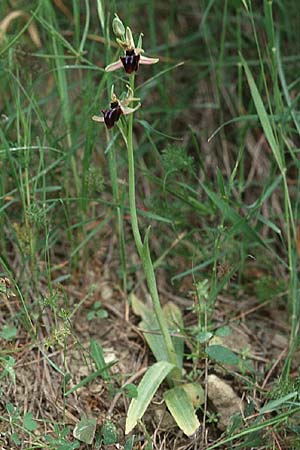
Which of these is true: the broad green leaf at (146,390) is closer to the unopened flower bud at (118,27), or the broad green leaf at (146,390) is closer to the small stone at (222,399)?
the small stone at (222,399)

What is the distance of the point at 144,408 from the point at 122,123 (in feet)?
2.54

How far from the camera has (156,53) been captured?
3115 mm

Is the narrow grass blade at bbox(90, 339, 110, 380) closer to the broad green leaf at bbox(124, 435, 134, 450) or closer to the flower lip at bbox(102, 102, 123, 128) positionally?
the broad green leaf at bbox(124, 435, 134, 450)

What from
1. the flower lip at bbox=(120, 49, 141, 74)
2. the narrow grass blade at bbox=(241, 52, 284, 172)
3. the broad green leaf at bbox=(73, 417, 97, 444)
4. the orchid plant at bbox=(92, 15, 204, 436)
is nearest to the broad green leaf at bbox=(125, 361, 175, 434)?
the orchid plant at bbox=(92, 15, 204, 436)

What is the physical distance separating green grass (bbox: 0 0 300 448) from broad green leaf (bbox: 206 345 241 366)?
54mm

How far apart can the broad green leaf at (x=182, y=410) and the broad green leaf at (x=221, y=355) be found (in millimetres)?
148

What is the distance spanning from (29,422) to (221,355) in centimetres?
56

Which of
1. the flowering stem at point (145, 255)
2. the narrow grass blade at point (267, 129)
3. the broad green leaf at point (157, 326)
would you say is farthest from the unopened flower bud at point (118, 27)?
the broad green leaf at point (157, 326)

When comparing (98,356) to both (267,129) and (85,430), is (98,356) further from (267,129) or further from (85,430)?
(267,129)

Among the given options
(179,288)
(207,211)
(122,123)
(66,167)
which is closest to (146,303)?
(179,288)

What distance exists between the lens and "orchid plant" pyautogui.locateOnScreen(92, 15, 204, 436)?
6.20ft

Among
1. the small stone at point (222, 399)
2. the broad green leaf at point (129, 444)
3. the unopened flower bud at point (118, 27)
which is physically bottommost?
the small stone at point (222, 399)

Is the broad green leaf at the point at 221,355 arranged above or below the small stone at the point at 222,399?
above

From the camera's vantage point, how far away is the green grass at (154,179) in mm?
2273
